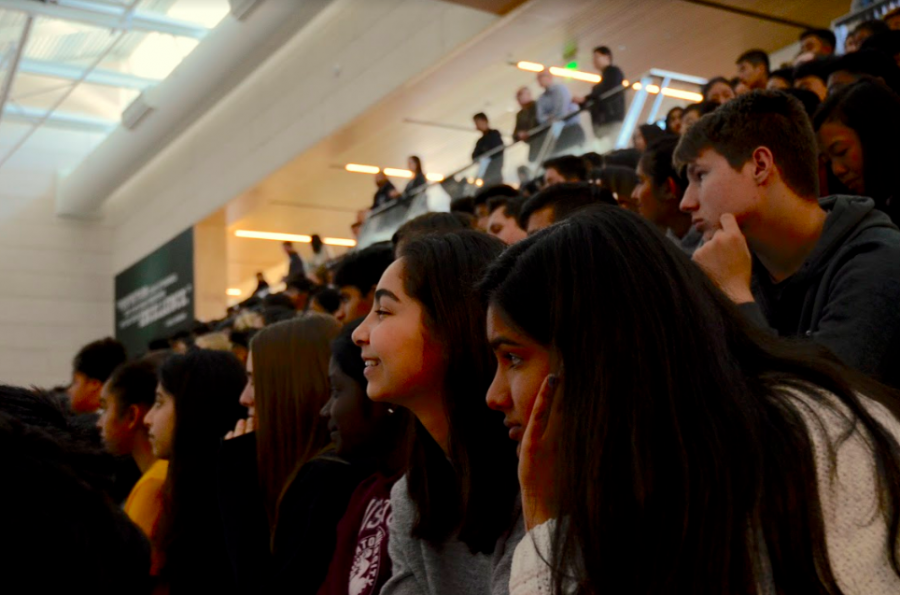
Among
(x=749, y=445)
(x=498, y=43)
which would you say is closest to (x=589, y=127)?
(x=498, y=43)

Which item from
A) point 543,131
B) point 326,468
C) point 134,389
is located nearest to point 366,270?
point 134,389

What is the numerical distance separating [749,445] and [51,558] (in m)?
0.79

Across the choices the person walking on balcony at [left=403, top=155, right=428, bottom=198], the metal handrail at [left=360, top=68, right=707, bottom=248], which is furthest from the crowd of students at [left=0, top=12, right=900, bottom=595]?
the person walking on balcony at [left=403, top=155, right=428, bottom=198]

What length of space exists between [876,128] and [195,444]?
248cm

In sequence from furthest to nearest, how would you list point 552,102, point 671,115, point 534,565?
1. point 552,102
2. point 671,115
3. point 534,565

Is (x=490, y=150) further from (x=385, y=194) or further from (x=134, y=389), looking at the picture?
(x=134, y=389)

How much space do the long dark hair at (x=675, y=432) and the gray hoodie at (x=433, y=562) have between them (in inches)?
32.2

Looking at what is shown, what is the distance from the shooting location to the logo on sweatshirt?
8.39ft

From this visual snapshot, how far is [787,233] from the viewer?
8.48 feet

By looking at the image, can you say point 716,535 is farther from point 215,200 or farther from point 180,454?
point 215,200

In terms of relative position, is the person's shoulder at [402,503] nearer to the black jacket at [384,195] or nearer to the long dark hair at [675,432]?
the long dark hair at [675,432]

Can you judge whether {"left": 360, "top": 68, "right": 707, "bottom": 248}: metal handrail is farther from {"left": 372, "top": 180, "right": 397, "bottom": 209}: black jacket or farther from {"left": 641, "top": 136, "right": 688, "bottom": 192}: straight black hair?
{"left": 641, "top": 136, "right": 688, "bottom": 192}: straight black hair

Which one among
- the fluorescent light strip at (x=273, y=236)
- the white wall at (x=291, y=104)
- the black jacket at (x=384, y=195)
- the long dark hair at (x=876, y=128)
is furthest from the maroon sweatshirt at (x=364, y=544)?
the fluorescent light strip at (x=273, y=236)

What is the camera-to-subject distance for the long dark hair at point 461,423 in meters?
2.21
